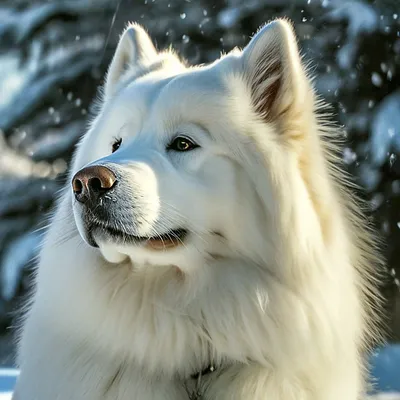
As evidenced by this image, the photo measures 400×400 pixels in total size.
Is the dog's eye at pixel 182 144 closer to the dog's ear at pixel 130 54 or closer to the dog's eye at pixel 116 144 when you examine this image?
the dog's eye at pixel 116 144

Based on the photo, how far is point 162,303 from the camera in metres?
1.70

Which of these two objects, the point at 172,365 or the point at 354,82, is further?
the point at 354,82

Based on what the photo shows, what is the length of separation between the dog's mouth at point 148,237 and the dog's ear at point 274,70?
52 cm

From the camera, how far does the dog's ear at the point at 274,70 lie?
1.75 metres

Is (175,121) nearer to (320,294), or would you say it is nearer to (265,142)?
(265,142)

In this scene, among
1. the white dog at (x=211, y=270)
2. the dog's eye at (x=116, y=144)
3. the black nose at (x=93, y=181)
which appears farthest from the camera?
the dog's eye at (x=116, y=144)

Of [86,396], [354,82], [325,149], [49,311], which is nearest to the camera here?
[86,396]

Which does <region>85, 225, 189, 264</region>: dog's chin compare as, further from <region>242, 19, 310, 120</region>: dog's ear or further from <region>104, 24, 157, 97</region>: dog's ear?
<region>104, 24, 157, 97</region>: dog's ear

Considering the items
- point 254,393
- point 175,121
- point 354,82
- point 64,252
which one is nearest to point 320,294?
point 254,393

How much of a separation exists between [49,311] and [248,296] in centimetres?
67

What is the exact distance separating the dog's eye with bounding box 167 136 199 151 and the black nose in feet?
0.99

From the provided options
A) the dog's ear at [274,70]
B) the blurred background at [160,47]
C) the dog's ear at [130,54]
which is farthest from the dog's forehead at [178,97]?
the blurred background at [160,47]

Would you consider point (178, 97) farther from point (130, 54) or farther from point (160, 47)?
point (160, 47)

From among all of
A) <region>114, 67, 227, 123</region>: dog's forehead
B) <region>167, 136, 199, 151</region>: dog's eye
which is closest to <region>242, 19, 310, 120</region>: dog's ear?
<region>114, 67, 227, 123</region>: dog's forehead
